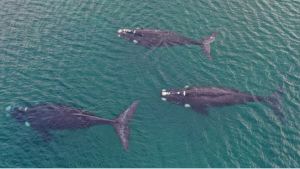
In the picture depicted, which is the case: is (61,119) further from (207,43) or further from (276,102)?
(276,102)

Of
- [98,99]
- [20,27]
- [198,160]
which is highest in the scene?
[20,27]

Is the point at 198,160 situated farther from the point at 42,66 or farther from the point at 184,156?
the point at 42,66

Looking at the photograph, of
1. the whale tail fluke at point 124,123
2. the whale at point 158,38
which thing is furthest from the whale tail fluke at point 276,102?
the whale tail fluke at point 124,123

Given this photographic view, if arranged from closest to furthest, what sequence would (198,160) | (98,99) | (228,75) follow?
(198,160) < (98,99) < (228,75)

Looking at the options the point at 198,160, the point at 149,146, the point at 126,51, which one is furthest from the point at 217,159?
the point at 126,51

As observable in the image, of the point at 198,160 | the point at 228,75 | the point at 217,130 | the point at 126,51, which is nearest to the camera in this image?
the point at 198,160

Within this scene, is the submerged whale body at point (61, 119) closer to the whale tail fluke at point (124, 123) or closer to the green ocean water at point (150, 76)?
the whale tail fluke at point (124, 123)

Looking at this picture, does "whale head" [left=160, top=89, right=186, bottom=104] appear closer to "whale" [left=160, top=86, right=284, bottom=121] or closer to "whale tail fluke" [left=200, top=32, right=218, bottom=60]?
"whale" [left=160, top=86, right=284, bottom=121]
